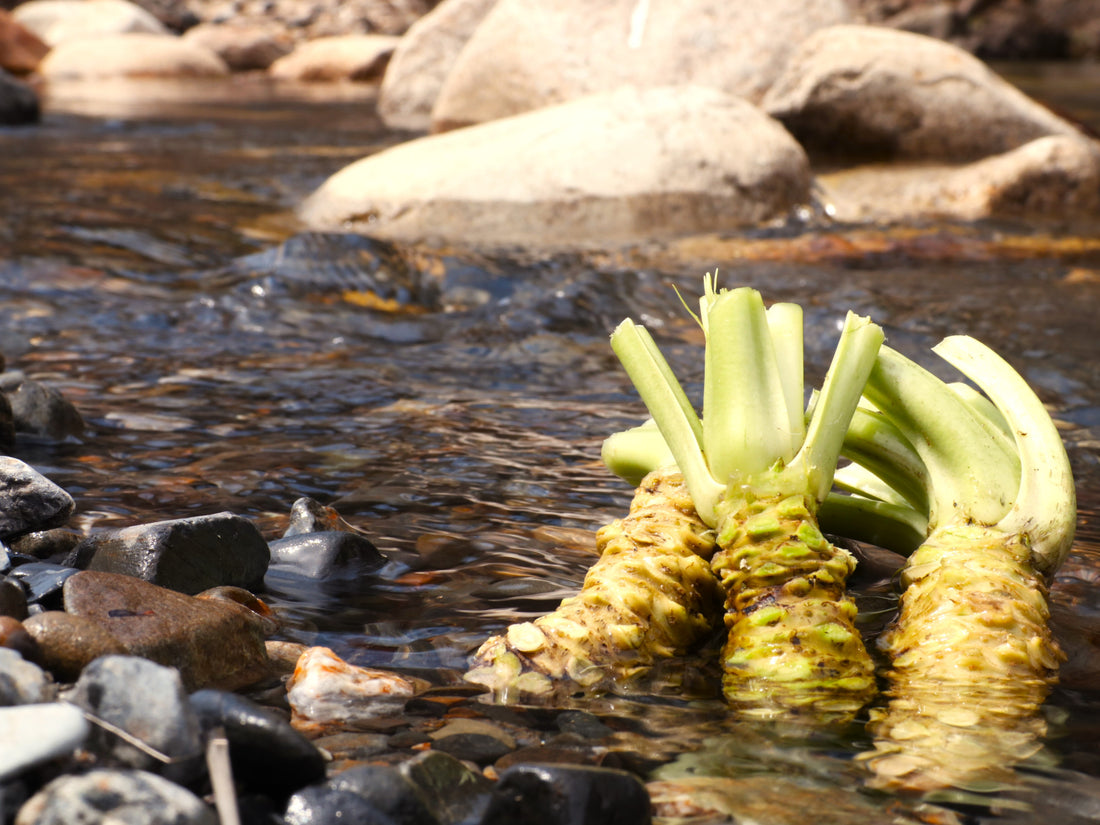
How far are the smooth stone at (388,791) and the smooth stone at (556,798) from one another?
0.29 ft

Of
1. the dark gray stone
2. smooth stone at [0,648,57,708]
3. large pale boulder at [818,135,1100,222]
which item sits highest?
the dark gray stone

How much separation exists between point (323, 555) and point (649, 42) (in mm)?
9083

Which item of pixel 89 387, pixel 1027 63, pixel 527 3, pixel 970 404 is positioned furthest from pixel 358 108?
pixel 1027 63

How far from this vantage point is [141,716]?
56.7 inches

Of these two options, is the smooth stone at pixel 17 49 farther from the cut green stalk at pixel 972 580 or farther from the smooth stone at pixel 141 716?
the smooth stone at pixel 141 716

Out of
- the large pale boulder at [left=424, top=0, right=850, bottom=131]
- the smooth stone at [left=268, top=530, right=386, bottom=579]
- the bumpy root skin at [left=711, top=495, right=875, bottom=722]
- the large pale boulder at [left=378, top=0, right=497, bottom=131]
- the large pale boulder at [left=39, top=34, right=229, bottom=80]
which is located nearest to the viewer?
the bumpy root skin at [left=711, top=495, right=875, bottom=722]

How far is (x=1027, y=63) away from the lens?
3319cm

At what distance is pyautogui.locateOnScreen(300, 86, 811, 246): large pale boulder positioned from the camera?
753cm

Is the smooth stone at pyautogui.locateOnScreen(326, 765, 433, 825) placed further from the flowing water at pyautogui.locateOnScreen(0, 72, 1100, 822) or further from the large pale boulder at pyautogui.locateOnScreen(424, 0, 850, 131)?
the large pale boulder at pyautogui.locateOnScreen(424, 0, 850, 131)

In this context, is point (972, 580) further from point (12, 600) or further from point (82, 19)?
point (82, 19)

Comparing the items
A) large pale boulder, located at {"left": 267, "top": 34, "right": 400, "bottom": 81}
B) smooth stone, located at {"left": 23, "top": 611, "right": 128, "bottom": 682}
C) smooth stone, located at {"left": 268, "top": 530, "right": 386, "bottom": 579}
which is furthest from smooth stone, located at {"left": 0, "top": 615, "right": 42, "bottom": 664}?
large pale boulder, located at {"left": 267, "top": 34, "right": 400, "bottom": 81}

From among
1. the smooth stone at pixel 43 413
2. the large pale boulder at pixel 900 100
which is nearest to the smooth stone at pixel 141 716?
the smooth stone at pixel 43 413

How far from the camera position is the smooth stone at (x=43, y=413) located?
3.43 meters

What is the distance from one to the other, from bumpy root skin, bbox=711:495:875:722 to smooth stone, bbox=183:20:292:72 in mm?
28769
